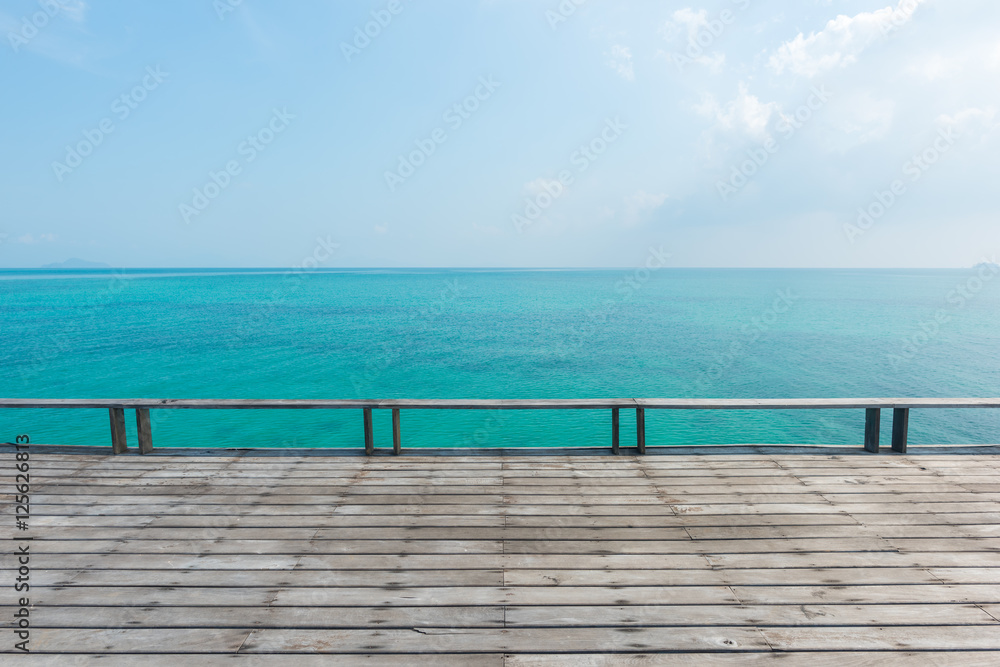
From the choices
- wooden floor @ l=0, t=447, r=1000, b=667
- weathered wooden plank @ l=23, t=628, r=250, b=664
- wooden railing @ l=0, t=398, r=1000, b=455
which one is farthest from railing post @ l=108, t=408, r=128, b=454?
weathered wooden plank @ l=23, t=628, r=250, b=664

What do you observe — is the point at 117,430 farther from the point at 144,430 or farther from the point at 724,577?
the point at 724,577

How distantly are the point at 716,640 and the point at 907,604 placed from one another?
1.23 m

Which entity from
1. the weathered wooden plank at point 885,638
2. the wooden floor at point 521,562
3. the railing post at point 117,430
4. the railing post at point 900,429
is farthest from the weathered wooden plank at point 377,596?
the railing post at point 900,429

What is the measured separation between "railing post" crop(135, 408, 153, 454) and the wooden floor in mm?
325

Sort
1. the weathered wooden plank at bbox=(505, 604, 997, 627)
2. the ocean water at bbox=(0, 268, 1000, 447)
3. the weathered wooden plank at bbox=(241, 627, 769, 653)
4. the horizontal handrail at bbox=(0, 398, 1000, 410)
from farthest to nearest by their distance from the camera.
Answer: the ocean water at bbox=(0, 268, 1000, 447) → the horizontal handrail at bbox=(0, 398, 1000, 410) → the weathered wooden plank at bbox=(505, 604, 997, 627) → the weathered wooden plank at bbox=(241, 627, 769, 653)

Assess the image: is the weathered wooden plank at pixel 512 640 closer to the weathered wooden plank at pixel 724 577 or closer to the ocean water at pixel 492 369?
the weathered wooden plank at pixel 724 577

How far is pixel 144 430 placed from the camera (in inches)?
209

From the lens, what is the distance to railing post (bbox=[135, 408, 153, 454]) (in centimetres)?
528

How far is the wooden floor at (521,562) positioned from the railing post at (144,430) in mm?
325

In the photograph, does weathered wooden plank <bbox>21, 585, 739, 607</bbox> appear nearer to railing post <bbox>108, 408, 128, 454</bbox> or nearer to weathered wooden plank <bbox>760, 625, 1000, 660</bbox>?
weathered wooden plank <bbox>760, 625, 1000, 660</bbox>

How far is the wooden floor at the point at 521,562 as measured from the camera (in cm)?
266

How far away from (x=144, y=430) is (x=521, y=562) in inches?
168

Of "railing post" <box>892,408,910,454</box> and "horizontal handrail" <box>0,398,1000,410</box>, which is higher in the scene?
"horizontal handrail" <box>0,398,1000,410</box>

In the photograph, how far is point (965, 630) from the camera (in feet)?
8.89
